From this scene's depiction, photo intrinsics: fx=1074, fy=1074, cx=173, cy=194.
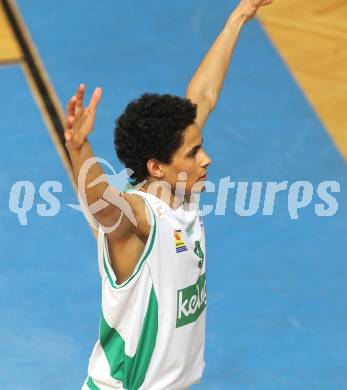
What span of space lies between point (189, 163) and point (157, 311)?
609 mm

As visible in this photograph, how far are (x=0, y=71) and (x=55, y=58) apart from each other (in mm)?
459

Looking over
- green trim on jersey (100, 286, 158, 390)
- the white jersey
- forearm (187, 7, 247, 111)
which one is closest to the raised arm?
forearm (187, 7, 247, 111)

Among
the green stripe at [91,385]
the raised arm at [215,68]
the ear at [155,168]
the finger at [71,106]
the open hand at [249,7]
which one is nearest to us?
the finger at [71,106]

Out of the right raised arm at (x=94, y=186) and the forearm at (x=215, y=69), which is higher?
the right raised arm at (x=94, y=186)

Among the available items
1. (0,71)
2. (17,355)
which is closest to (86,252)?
(17,355)

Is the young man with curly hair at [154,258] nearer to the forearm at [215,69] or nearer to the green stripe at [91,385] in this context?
the green stripe at [91,385]

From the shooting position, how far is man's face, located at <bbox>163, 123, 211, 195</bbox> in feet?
14.1

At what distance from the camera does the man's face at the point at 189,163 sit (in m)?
4.29

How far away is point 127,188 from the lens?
174 inches

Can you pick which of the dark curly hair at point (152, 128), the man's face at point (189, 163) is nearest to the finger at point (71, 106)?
the dark curly hair at point (152, 128)

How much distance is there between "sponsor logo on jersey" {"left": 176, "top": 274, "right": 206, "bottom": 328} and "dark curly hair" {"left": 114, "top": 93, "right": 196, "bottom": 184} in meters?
0.54

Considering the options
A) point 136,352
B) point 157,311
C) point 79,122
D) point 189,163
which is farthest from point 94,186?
point 136,352

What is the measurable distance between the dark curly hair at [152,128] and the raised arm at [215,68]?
1.98ft

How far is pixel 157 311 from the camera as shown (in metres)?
4.32
